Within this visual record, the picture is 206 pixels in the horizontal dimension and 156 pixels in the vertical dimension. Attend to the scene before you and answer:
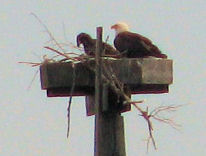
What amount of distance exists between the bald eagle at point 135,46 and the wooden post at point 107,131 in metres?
2.34

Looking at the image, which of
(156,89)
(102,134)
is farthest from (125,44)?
(102,134)

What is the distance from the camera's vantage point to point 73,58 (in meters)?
7.58

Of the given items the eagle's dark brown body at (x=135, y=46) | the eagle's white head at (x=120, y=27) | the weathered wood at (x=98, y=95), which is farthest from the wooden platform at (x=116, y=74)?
the eagle's white head at (x=120, y=27)

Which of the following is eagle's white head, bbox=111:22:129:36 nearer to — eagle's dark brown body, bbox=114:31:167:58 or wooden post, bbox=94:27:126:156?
eagle's dark brown body, bbox=114:31:167:58

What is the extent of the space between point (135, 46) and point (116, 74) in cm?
255

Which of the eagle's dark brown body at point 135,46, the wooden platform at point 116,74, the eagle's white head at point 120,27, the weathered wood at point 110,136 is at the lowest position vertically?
the weathered wood at point 110,136

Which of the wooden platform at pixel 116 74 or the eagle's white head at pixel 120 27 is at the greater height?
the eagle's white head at pixel 120 27

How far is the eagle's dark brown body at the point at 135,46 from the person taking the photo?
9.75 m

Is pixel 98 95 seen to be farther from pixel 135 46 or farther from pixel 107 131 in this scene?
pixel 135 46

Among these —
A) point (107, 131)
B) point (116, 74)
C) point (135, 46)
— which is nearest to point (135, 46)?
point (135, 46)

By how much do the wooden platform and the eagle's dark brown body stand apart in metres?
1.99

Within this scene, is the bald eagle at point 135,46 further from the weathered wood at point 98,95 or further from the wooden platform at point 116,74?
the weathered wood at point 98,95

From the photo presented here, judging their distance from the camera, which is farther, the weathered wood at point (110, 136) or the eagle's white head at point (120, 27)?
the eagle's white head at point (120, 27)

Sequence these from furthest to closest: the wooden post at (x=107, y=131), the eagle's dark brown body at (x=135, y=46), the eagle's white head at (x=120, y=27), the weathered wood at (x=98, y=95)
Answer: the eagle's white head at (x=120, y=27) → the eagle's dark brown body at (x=135, y=46) → the wooden post at (x=107, y=131) → the weathered wood at (x=98, y=95)
